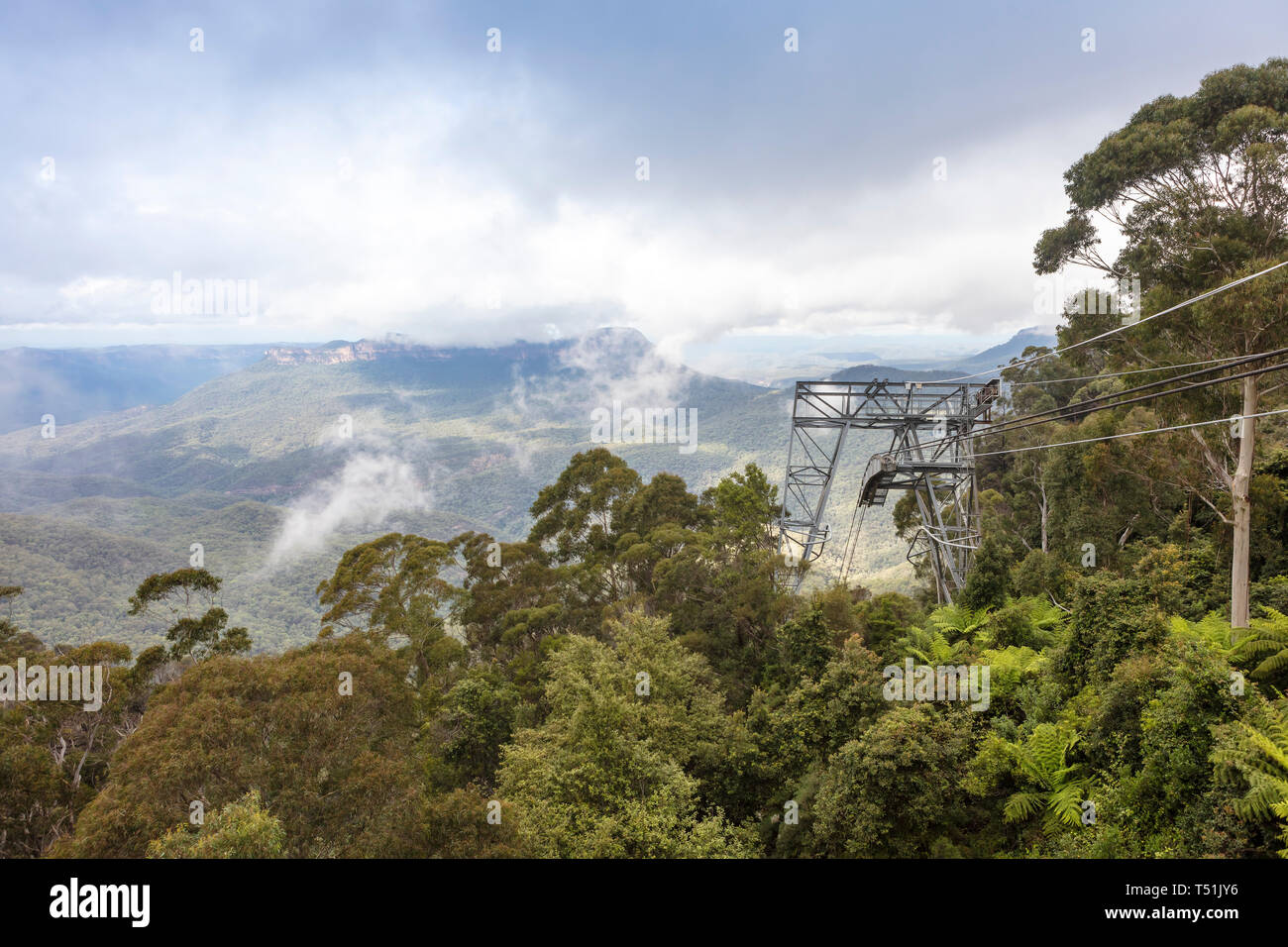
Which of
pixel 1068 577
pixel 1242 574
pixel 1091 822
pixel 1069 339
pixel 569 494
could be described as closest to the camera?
pixel 1091 822

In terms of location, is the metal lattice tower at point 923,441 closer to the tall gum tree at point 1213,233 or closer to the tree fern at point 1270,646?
the tall gum tree at point 1213,233

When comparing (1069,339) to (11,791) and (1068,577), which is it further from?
(11,791)

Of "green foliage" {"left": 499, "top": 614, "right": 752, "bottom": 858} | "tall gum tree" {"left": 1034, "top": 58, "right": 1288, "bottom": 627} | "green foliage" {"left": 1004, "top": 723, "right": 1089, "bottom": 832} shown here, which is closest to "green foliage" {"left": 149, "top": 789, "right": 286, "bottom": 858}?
"green foliage" {"left": 499, "top": 614, "right": 752, "bottom": 858}

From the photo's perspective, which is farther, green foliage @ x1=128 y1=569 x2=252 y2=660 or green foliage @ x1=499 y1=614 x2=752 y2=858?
green foliage @ x1=128 y1=569 x2=252 y2=660

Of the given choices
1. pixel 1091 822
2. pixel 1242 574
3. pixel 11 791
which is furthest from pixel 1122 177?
pixel 11 791

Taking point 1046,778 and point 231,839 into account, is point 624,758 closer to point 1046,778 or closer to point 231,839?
point 231,839

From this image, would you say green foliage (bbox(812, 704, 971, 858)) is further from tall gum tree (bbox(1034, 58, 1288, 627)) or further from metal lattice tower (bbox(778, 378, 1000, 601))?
metal lattice tower (bbox(778, 378, 1000, 601))

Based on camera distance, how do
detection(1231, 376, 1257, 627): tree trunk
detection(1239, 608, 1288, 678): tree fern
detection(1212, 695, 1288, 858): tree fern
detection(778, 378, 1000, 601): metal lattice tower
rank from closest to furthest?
1. detection(1212, 695, 1288, 858): tree fern
2. detection(1239, 608, 1288, 678): tree fern
3. detection(1231, 376, 1257, 627): tree trunk
4. detection(778, 378, 1000, 601): metal lattice tower
